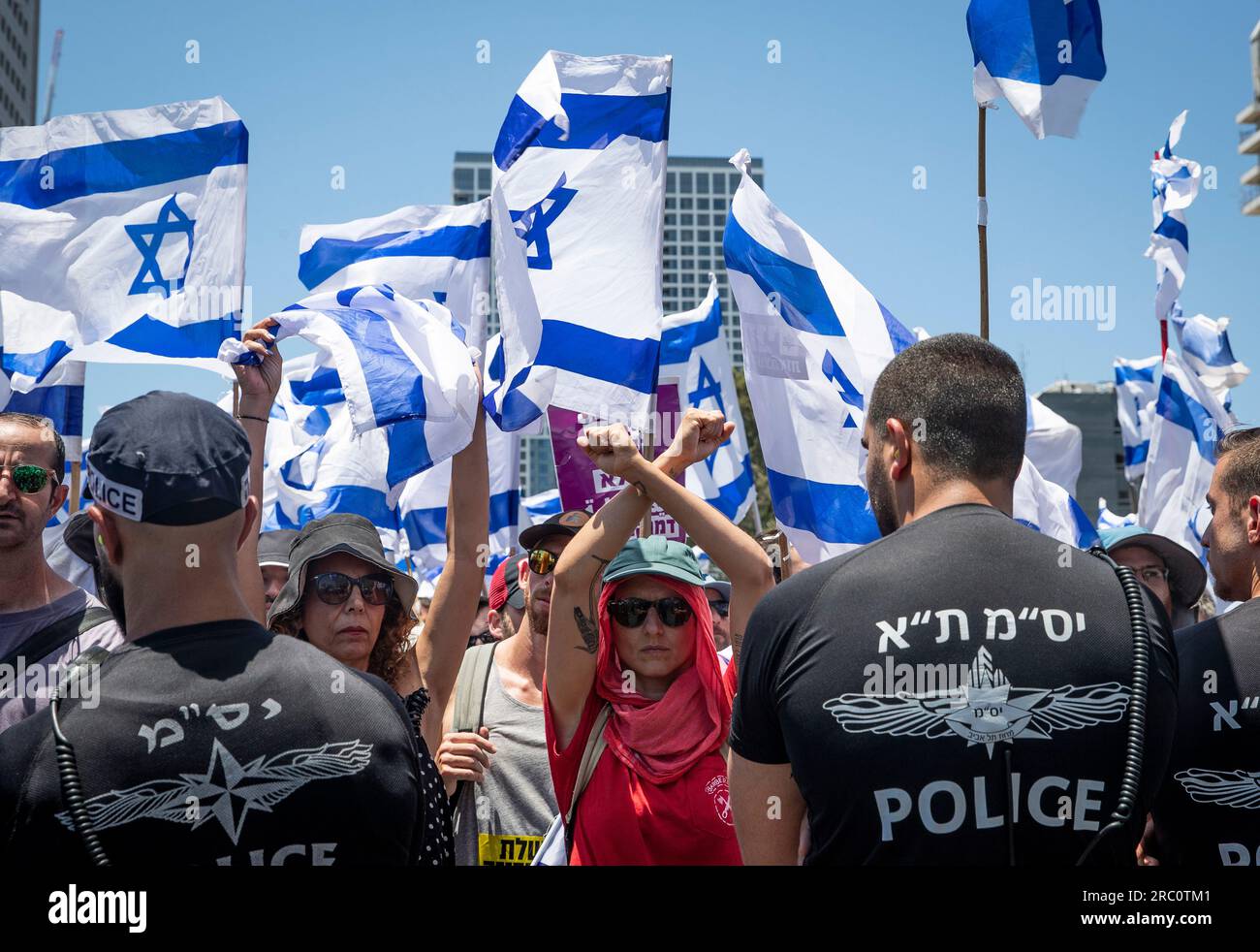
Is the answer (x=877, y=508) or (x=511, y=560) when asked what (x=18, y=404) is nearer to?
(x=511, y=560)

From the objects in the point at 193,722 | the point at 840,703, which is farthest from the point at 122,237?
the point at 840,703

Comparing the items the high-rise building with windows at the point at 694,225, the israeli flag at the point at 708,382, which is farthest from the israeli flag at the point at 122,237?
the high-rise building with windows at the point at 694,225

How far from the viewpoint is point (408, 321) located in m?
5.20

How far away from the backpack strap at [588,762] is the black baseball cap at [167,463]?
1.54m

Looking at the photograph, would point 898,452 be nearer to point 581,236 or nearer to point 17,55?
point 581,236

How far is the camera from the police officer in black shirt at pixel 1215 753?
272 centimetres

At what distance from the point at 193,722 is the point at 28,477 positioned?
205 centimetres

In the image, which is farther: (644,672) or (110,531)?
(644,672)

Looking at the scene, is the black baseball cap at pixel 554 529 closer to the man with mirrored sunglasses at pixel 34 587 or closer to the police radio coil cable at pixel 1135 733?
the man with mirrored sunglasses at pixel 34 587

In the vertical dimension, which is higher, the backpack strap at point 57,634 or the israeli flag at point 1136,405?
the israeli flag at point 1136,405

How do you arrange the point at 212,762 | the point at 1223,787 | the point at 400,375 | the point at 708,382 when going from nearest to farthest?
the point at 212,762 → the point at 1223,787 → the point at 400,375 → the point at 708,382

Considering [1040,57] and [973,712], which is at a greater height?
[1040,57]

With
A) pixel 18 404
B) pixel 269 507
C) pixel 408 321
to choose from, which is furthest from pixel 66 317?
pixel 269 507

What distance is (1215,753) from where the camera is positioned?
2752 mm
